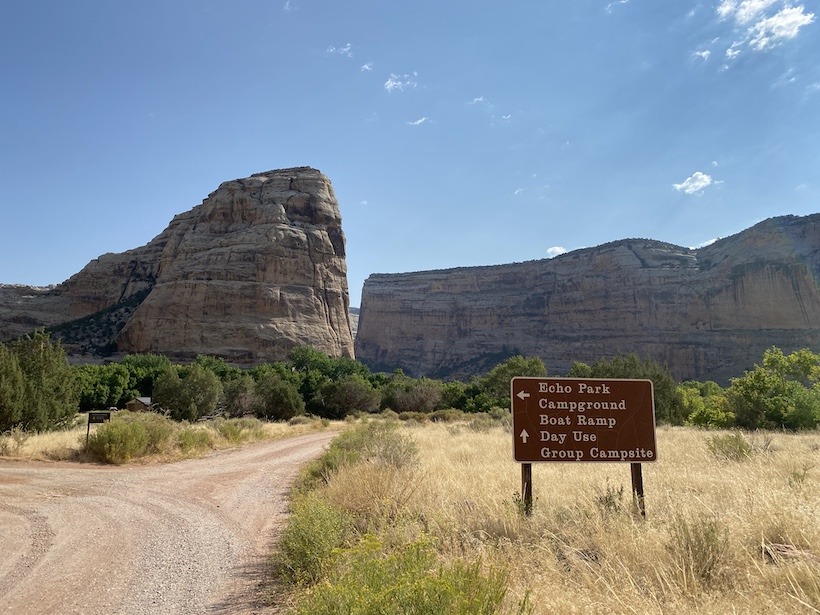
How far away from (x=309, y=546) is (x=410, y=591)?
276 centimetres

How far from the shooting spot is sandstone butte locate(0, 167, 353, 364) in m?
82.8

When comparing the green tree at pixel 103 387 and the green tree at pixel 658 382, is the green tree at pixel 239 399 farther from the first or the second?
the green tree at pixel 658 382

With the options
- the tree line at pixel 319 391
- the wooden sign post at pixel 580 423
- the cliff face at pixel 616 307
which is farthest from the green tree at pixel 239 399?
the cliff face at pixel 616 307

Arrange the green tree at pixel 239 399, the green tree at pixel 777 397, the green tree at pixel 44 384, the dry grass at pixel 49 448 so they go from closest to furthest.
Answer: the dry grass at pixel 49 448
the green tree at pixel 44 384
the green tree at pixel 777 397
the green tree at pixel 239 399

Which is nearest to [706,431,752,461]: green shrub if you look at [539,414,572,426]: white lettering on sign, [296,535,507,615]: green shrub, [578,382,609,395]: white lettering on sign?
[578,382,609,395]: white lettering on sign

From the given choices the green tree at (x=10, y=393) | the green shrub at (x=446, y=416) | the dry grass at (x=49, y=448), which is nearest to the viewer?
the dry grass at (x=49, y=448)

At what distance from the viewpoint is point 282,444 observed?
2212cm

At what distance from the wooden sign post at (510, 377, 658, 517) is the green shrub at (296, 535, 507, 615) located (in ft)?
8.35

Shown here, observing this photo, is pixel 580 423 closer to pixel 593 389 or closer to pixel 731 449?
pixel 593 389

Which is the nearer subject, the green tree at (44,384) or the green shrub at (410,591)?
the green shrub at (410,591)

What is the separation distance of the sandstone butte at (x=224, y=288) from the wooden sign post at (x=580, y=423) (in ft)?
262

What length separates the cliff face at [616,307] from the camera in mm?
98625

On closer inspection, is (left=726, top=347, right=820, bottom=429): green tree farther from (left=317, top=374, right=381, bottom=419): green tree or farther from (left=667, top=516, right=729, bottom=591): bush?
(left=317, top=374, right=381, bottom=419): green tree

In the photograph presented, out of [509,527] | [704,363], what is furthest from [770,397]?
[704,363]
